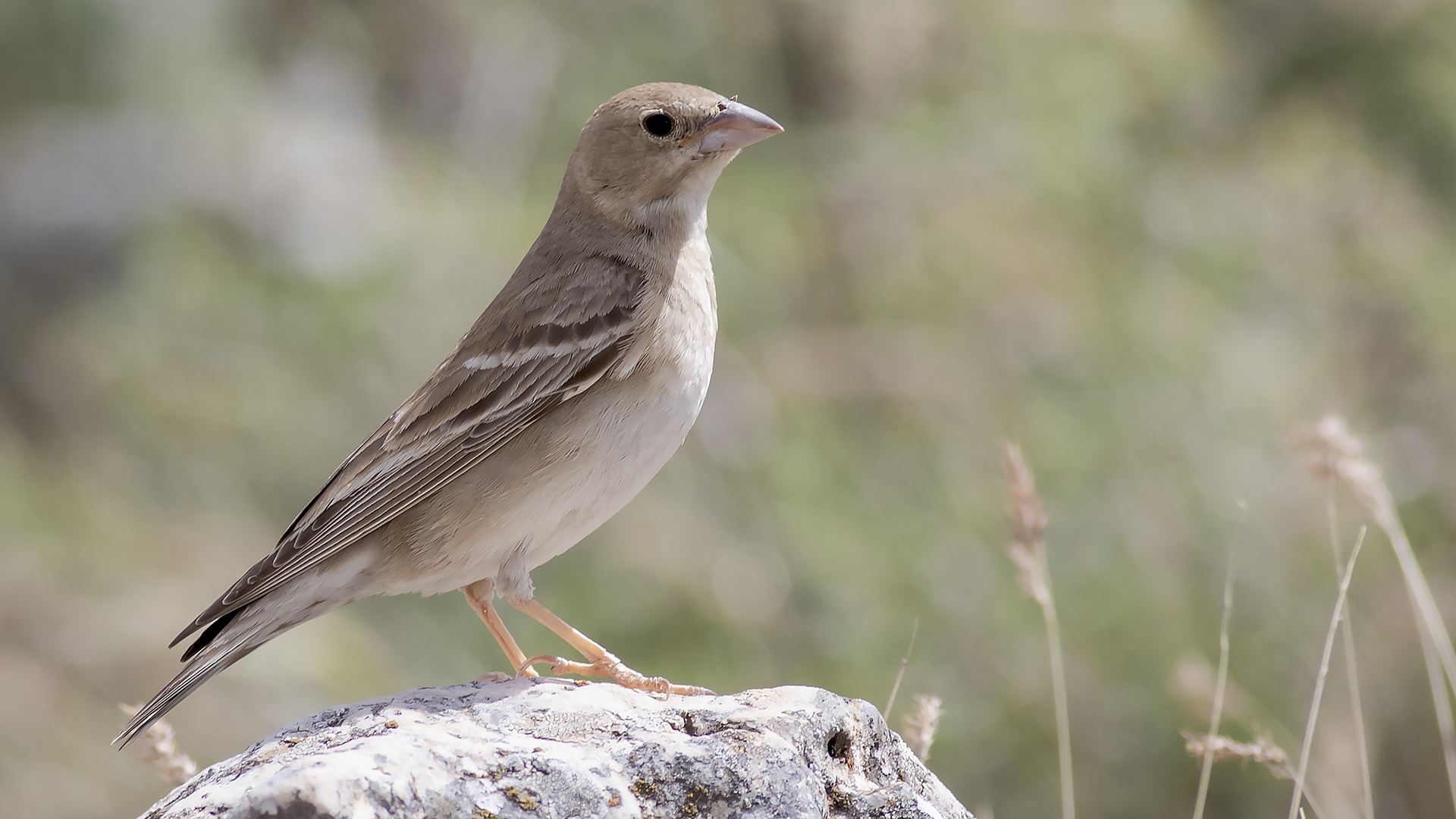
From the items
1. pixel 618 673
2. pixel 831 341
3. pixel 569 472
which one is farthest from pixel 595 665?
pixel 831 341

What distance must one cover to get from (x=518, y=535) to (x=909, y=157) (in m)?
5.68

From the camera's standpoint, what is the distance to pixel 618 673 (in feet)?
12.1

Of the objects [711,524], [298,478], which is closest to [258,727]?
[298,478]

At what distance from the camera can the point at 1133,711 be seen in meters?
6.73

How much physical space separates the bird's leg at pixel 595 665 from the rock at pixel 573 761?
0.65 feet

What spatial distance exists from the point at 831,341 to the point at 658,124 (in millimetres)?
3693

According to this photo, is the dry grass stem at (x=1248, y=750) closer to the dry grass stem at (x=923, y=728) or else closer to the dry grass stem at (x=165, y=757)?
the dry grass stem at (x=923, y=728)

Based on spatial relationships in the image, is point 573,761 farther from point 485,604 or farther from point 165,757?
point 485,604

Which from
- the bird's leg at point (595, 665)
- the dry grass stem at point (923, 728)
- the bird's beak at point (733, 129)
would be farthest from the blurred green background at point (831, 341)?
the bird's beak at point (733, 129)

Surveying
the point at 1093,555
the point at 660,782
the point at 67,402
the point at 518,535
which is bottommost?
the point at 660,782

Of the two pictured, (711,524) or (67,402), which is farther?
(67,402)

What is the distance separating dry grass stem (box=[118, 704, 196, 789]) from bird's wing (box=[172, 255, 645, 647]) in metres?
0.52

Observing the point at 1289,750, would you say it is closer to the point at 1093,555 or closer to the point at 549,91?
the point at 1093,555

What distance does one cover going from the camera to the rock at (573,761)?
8.43ft
